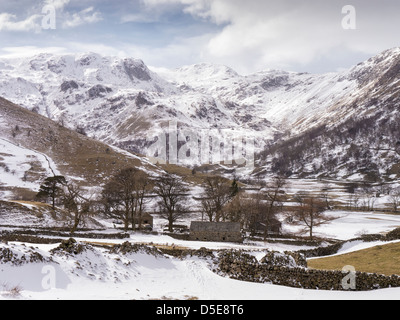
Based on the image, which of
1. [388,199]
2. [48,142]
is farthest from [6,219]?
[388,199]

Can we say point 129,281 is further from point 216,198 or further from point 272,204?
point 216,198

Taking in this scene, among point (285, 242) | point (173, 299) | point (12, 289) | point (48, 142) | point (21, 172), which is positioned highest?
point (48, 142)

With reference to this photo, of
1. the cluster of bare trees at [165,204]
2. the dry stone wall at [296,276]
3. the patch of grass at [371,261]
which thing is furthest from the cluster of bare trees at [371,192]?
the dry stone wall at [296,276]

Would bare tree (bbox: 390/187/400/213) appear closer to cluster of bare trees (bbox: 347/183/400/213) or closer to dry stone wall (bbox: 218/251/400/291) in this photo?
cluster of bare trees (bbox: 347/183/400/213)

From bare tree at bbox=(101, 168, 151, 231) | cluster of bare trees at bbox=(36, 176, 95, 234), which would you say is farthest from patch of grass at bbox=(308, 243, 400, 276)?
bare tree at bbox=(101, 168, 151, 231)

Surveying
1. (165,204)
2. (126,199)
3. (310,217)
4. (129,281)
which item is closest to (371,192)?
(310,217)
